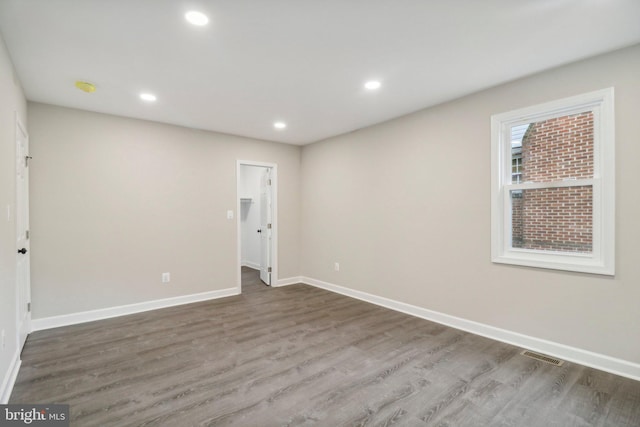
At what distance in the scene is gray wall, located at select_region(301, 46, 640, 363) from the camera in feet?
8.11

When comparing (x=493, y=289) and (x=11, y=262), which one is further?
(x=493, y=289)

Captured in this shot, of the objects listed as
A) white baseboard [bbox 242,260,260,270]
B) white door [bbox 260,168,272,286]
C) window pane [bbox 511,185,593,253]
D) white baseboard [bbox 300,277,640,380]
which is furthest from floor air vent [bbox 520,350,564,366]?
white baseboard [bbox 242,260,260,270]

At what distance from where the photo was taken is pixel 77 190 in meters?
3.79

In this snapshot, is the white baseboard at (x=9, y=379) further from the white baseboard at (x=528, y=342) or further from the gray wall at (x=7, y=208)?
the white baseboard at (x=528, y=342)

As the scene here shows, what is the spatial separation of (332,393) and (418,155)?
290 cm

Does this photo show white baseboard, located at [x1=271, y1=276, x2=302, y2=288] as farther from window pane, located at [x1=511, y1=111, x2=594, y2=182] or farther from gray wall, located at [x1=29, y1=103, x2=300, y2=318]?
window pane, located at [x1=511, y1=111, x2=594, y2=182]

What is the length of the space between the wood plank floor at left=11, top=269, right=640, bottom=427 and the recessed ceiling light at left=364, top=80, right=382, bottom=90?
263 cm

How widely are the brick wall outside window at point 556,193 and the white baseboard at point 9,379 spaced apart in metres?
4.39

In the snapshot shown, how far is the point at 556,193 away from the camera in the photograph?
9.57 feet

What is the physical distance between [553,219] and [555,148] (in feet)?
2.22

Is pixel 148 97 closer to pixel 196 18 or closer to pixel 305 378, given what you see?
pixel 196 18

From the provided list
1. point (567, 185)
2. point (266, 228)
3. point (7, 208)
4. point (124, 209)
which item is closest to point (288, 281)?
point (266, 228)

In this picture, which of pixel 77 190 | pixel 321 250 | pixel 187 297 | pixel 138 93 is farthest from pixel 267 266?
pixel 138 93

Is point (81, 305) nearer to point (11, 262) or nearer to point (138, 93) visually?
point (11, 262)
